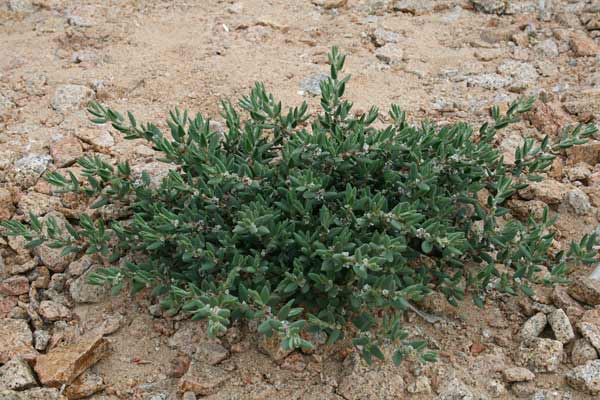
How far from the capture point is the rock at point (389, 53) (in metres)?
4.91

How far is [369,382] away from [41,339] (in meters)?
1.45

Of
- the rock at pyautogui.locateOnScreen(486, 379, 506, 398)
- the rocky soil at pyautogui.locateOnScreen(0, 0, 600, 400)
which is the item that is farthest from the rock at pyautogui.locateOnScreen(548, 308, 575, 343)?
the rock at pyautogui.locateOnScreen(486, 379, 506, 398)

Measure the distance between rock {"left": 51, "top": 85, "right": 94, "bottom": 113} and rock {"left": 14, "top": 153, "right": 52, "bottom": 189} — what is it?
54 centimetres

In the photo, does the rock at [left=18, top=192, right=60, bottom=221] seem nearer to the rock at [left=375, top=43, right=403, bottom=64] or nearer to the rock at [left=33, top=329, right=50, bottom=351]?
the rock at [left=33, top=329, right=50, bottom=351]

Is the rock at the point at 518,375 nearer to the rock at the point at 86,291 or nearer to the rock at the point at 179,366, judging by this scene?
the rock at the point at 179,366

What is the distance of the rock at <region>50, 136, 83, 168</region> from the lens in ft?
13.0

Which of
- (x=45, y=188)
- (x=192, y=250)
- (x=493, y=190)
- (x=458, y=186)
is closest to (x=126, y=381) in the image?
(x=192, y=250)

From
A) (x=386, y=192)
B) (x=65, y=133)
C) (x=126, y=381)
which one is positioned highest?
(x=386, y=192)

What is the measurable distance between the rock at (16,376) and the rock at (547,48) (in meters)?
3.81

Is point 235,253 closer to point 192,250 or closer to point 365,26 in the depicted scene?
point 192,250

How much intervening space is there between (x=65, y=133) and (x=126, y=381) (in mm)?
1807

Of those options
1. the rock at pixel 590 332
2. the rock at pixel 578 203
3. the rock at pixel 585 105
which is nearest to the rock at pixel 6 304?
the rock at pixel 590 332

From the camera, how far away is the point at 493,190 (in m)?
3.55

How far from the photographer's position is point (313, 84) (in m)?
4.62
